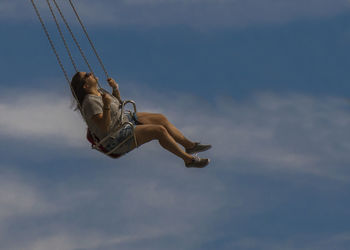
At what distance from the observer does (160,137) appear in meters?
10.4

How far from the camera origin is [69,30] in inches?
372

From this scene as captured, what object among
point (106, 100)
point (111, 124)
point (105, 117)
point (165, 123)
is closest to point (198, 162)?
point (165, 123)

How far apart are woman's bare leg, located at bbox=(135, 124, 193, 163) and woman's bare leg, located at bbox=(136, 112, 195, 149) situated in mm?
343

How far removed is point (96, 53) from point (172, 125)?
2.32 metres

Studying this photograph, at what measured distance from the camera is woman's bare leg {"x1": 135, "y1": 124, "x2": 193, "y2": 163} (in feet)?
34.0

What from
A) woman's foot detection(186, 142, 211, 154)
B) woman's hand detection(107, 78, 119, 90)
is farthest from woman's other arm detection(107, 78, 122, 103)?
woman's foot detection(186, 142, 211, 154)

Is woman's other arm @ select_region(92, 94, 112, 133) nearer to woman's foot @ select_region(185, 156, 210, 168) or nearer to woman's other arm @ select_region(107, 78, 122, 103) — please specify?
woman's other arm @ select_region(107, 78, 122, 103)

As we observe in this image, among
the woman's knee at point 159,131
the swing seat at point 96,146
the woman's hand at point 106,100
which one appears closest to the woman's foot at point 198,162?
the woman's knee at point 159,131

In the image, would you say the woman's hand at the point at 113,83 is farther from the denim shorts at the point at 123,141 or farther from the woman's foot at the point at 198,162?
the woman's foot at the point at 198,162

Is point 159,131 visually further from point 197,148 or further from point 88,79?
point 88,79

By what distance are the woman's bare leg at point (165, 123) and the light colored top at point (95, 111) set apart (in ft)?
2.38

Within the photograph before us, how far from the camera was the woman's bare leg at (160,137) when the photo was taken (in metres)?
10.4

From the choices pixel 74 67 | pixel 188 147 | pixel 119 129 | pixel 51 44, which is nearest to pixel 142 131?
pixel 119 129

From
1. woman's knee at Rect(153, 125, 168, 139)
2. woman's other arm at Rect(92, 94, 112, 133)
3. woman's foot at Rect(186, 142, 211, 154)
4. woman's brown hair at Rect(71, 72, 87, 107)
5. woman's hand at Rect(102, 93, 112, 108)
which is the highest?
woman's brown hair at Rect(71, 72, 87, 107)
